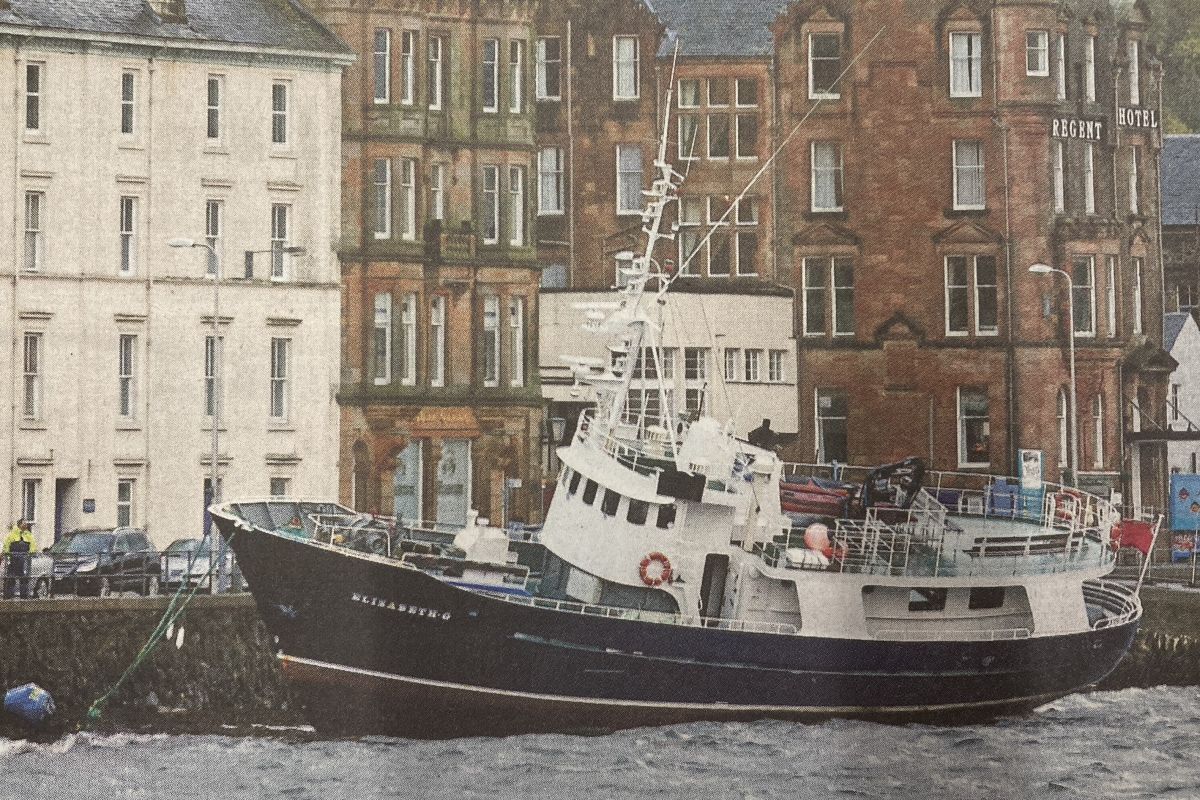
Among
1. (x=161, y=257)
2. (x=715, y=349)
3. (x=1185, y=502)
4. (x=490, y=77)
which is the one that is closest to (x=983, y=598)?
(x=1185, y=502)

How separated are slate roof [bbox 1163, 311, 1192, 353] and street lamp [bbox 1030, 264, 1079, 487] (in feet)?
2.02

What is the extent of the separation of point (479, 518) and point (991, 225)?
157 inches

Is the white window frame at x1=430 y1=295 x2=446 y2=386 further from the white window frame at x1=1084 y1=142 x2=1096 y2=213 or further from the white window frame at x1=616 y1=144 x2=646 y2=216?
the white window frame at x1=1084 y1=142 x2=1096 y2=213

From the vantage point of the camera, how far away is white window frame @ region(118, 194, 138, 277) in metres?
14.4

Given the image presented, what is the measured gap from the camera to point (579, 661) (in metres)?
14.7

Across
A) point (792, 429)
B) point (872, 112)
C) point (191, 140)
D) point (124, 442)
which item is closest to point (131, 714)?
point (124, 442)

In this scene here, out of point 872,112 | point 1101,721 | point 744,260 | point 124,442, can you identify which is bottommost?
point 1101,721

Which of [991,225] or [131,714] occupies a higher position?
[991,225]

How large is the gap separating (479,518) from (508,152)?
2.49 m

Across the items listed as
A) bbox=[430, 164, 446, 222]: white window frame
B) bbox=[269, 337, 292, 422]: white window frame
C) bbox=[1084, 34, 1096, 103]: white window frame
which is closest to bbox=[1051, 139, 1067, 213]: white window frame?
bbox=[1084, 34, 1096, 103]: white window frame

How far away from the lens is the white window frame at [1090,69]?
15.0m

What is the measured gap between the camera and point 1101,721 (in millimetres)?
14719

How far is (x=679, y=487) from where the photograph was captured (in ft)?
48.5

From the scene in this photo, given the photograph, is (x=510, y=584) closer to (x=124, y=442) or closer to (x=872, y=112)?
(x=124, y=442)
